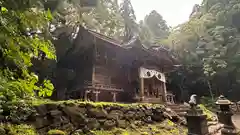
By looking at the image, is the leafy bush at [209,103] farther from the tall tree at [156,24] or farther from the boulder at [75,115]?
the tall tree at [156,24]

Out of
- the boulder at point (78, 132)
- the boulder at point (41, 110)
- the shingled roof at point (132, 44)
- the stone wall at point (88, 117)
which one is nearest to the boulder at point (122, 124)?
the stone wall at point (88, 117)

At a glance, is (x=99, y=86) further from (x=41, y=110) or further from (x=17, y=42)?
(x=17, y=42)

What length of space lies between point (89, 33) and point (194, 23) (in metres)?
18.1

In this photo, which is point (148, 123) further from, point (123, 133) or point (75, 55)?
point (75, 55)

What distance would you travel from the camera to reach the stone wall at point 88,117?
578 centimetres

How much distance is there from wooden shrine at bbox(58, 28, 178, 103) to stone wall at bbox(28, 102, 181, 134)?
4612 mm

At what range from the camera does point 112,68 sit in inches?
623

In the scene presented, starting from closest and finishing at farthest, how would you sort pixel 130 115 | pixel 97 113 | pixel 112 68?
pixel 97 113 → pixel 130 115 → pixel 112 68

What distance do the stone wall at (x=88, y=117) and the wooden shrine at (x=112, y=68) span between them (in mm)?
4612

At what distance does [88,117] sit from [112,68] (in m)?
9.11

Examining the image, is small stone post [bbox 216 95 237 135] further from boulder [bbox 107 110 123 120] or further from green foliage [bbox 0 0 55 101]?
green foliage [bbox 0 0 55 101]

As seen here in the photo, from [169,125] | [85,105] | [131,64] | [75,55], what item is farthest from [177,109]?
Result: [75,55]

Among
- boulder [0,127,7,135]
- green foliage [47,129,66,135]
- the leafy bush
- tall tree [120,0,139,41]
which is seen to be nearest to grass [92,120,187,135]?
green foliage [47,129,66,135]

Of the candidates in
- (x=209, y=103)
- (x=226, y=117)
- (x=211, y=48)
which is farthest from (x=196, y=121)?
(x=211, y=48)
